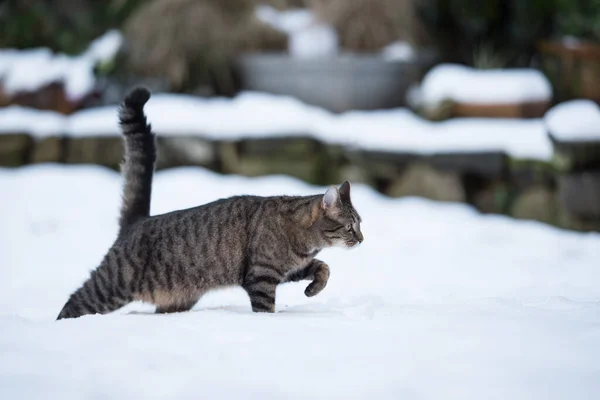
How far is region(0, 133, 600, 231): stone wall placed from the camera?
19.0 ft

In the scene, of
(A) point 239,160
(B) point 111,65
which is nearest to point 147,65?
(B) point 111,65

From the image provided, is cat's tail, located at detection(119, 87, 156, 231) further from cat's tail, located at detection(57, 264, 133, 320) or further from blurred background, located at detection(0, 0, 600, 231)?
blurred background, located at detection(0, 0, 600, 231)

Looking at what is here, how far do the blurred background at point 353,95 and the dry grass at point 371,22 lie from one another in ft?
0.04

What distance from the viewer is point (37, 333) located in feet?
8.58

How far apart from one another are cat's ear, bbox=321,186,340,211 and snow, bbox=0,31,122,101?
14.3 feet

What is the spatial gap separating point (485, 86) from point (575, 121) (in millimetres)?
862

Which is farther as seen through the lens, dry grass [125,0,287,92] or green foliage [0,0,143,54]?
green foliage [0,0,143,54]

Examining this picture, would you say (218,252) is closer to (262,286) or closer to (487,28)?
(262,286)

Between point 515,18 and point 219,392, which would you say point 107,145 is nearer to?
point 515,18

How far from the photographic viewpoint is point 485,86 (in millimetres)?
6461

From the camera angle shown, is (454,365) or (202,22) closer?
(454,365)

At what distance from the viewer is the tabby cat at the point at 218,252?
3230 mm

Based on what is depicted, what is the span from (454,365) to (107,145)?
493 cm

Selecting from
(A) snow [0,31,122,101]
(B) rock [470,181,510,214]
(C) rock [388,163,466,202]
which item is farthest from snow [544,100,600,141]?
(A) snow [0,31,122,101]
